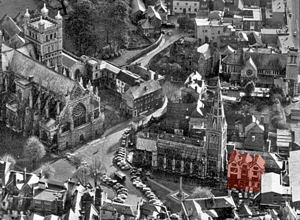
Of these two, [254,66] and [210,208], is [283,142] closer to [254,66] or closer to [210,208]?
[210,208]

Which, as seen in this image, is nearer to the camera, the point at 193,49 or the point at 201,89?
the point at 201,89

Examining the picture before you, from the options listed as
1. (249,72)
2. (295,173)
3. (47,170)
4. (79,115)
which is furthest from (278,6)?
(47,170)

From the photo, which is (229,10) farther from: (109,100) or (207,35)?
(109,100)

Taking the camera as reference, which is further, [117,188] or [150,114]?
[150,114]

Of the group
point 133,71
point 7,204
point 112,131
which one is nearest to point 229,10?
point 133,71

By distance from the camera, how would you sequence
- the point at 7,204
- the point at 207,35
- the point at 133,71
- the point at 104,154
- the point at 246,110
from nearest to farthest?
the point at 7,204 < the point at 104,154 < the point at 246,110 < the point at 133,71 < the point at 207,35

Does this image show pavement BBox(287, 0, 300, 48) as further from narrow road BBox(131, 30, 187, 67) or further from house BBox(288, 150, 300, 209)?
house BBox(288, 150, 300, 209)

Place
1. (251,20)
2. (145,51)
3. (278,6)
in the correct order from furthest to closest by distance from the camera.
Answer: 1. (278,6)
2. (251,20)
3. (145,51)
